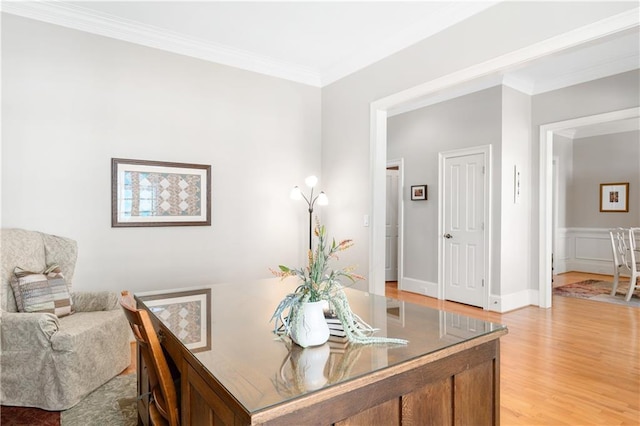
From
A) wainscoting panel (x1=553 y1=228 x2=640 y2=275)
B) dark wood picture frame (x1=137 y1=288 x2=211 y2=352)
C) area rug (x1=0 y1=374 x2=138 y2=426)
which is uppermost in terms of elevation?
dark wood picture frame (x1=137 y1=288 x2=211 y2=352)

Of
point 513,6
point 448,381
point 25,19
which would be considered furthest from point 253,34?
point 448,381

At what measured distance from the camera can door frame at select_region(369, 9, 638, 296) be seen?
2273 mm

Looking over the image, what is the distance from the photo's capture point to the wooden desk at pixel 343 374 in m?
0.91

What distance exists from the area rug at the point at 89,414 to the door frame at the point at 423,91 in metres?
2.42

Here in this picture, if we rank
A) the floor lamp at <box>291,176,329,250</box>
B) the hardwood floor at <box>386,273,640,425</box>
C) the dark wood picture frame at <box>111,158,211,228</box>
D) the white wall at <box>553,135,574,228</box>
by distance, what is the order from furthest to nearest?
the white wall at <box>553,135,574,228</box> < the floor lamp at <box>291,176,329,250</box> < the dark wood picture frame at <box>111,158,211,228</box> < the hardwood floor at <box>386,273,640,425</box>

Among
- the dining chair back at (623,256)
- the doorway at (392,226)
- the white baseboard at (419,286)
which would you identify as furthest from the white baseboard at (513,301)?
the doorway at (392,226)

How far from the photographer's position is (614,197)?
7129mm

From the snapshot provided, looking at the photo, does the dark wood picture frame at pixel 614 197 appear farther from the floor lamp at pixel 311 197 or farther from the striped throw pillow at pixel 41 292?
the striped throw pillow at pixel 41 292

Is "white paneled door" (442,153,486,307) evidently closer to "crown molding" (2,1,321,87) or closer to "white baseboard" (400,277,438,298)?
"white baseboard" (400,277,438,298)

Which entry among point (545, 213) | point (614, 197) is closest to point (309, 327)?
point (545, 213)

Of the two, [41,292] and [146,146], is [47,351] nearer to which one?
[41,292]

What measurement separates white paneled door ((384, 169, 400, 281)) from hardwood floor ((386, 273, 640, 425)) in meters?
1.95

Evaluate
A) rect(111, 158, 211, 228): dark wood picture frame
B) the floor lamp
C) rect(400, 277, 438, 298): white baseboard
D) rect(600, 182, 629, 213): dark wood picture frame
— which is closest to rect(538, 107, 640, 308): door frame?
rect(400, 277, 438, 298): white baseboard

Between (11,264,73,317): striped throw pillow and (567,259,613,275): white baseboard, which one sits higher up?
(11,264,73,317): striped throw pillow
